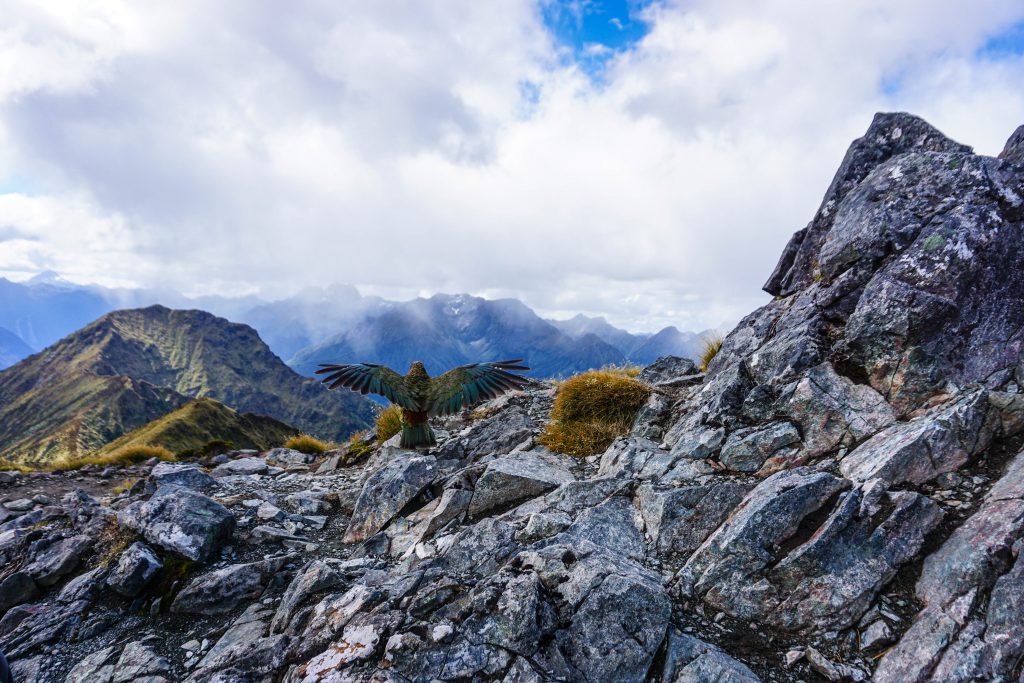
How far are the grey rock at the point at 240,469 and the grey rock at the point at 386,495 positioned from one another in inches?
259

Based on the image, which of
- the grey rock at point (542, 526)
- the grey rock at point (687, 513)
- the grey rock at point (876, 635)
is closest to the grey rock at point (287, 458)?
the grey rock at point (542, 526)

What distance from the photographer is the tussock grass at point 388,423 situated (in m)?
17.7

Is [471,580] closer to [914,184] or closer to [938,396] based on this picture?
[938,396]

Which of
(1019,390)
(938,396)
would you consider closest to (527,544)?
(938,396)

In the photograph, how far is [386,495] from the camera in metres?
11.1

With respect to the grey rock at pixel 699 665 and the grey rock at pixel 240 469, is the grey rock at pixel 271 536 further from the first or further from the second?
the grey rock at pixel 699 665

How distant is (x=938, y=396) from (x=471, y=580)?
8728 mm

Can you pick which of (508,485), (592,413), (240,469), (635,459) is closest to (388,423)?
(240,469)

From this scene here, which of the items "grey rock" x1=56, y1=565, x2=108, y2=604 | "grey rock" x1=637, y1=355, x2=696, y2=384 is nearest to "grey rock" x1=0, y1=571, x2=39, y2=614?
"grey rock" x1=56, y1=565, x2=108, y2=604

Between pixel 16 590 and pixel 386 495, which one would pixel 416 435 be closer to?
pixel 386 495

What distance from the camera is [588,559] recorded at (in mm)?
7059

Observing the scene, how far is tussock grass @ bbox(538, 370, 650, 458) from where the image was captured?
1205 centimetres

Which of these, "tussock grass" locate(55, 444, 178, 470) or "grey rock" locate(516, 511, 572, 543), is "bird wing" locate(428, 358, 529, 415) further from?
"tussock grass" locate(55, 444, 178, 470)

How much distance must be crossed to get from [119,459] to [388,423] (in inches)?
529
